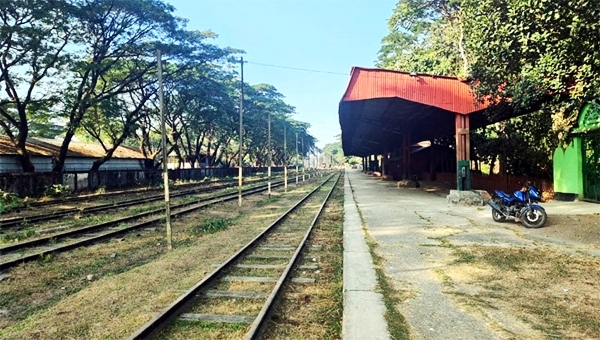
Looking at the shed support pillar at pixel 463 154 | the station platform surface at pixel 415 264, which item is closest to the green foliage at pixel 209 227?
the station platform surface at pixel 415 264

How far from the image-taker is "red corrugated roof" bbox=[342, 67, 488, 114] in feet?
48.9

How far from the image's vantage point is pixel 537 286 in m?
5.01

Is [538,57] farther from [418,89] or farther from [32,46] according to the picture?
[32,46]

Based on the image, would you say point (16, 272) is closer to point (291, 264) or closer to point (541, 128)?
point (291, 264)

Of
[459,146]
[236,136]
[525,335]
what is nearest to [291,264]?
[525,335]

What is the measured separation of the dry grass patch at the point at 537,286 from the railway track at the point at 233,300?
237 cm

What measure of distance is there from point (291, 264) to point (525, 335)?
3507mm

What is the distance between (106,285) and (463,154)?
14200 mm

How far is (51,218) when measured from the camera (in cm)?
1267

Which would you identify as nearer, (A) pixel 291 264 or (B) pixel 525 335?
(B) pixel 525 335

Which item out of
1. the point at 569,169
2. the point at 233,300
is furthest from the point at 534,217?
the point at 233,300

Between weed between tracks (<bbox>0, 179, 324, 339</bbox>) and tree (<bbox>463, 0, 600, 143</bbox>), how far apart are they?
731 centimetres

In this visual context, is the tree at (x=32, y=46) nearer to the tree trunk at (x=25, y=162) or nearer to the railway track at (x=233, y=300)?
the tree trunk at (x=25, y=162)

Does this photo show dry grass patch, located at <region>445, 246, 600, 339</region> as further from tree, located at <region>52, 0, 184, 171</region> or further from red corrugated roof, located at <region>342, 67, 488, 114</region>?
tree, located at <region>52, 0, 184, 171</region>
